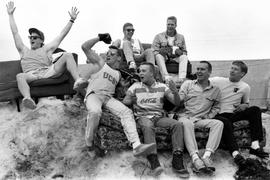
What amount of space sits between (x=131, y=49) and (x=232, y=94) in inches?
83.2

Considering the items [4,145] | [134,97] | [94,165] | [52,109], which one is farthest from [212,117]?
[4,145]

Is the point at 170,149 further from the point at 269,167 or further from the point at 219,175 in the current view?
the point at 269,167

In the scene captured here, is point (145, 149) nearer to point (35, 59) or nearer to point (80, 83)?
point (80, 83)

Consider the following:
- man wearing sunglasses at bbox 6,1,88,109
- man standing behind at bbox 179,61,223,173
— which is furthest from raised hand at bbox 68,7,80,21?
man standing behind at bbox 179,61,223,173

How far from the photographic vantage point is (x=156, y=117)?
516 cm

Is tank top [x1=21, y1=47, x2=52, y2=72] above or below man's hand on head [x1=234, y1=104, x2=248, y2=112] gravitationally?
above

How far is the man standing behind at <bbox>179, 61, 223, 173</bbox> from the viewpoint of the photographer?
4.87m

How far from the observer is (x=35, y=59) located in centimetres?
638

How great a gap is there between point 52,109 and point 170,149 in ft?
7.28

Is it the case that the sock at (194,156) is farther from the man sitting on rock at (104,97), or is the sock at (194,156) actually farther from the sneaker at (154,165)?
the man sitting on rock at (104,97)

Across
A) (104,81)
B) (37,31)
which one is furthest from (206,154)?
(37,31)

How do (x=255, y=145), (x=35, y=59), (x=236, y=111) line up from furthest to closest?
(x=35, y=59) → (x=236, y=111) → (x=255, y=145)

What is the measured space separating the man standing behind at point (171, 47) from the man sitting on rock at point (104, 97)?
4.24 feet

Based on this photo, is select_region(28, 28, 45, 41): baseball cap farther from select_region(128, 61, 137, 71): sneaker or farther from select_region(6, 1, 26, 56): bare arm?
select_region(128, 61, 137, 71): sneaker
